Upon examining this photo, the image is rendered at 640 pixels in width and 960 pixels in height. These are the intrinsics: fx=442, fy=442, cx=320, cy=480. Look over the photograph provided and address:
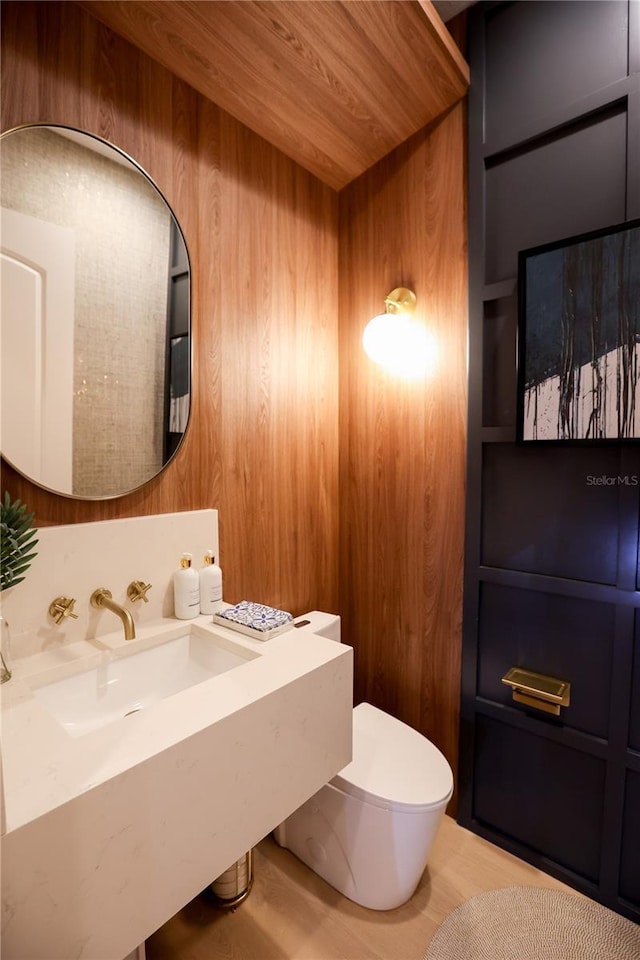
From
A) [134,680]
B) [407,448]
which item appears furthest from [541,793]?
[134,680]

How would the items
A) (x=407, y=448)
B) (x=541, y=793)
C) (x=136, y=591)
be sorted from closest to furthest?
(x=136, y=591) → (x=541, y=793) → (x=407, y=448)

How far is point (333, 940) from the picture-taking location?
1232 mm

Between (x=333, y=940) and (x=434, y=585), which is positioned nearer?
(x=333, y=940)

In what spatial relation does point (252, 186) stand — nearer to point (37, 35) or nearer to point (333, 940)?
point (37, 35)

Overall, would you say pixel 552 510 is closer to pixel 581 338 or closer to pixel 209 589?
pixel 581 338

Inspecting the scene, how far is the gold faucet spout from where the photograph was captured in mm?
1057

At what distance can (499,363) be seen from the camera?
1.49 meters

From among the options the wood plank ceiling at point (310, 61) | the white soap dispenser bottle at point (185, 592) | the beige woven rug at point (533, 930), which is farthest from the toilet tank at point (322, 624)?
the wood plank ceiling at point (310, 61)

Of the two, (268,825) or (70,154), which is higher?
(70,154)

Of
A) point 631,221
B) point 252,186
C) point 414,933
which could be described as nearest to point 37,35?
point 252,186

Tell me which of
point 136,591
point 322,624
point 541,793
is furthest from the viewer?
point 322,624

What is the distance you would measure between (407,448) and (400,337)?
→ 42cm

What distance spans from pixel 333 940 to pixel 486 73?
8.81 feet

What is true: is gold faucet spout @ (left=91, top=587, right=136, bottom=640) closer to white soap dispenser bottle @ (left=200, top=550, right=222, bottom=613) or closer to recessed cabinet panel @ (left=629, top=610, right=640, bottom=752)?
white soap dispenser bottle @ (left=200, top=550, right=222, bottom=613)
